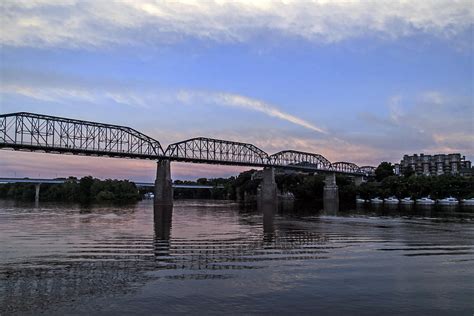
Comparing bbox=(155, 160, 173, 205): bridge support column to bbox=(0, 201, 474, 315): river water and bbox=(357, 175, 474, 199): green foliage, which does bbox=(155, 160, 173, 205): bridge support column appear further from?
bbox=(0, 201, 474, 315): river water

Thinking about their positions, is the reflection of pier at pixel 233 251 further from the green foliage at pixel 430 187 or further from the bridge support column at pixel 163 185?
the green foliage at pixel 430 187

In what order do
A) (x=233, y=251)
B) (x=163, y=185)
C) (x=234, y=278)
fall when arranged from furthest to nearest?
(x=163, y=185), (x=233, y=251), (x=234, y=278)

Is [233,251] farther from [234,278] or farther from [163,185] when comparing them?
[163,185]

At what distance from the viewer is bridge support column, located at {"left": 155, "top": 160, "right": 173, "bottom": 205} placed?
15289cm

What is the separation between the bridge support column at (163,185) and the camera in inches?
6019

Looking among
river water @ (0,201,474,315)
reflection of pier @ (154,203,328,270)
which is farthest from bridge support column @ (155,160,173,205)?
river water @ (0,201,474,315)

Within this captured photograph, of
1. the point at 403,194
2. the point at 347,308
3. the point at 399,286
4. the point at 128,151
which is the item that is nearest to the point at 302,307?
the point at 347,308

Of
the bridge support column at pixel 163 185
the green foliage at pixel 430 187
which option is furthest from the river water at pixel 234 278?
the green foliage at pixel 430 187

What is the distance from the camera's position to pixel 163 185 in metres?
161

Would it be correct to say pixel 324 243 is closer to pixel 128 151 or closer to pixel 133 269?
pixel 133 269

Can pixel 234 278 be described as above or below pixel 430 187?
below

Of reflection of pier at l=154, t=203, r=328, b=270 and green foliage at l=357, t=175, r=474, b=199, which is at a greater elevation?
green foliage at l=357, t=175, r=474, b=199

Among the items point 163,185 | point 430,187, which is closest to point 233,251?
point 163,185

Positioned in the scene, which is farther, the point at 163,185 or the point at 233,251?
the point at 163,185
